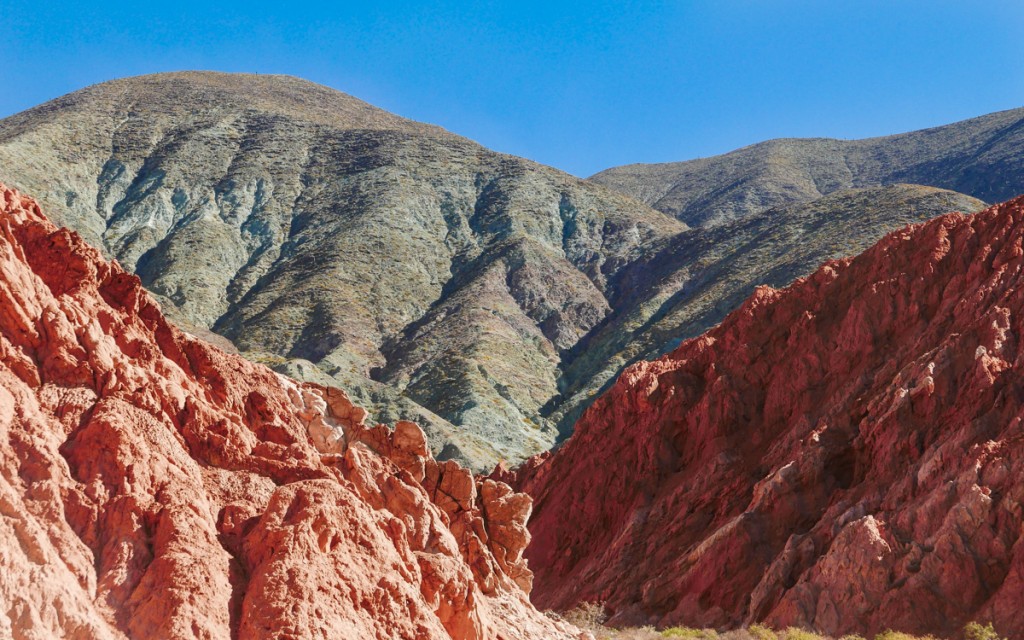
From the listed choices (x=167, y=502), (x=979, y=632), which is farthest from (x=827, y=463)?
→ (x=167, y=502)

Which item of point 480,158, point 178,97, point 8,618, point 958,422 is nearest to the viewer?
point 8,618

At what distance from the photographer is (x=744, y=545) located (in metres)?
38.8

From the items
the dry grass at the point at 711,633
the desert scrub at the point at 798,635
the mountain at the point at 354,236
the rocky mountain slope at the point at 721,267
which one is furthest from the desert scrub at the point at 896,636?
the rocky mountain slope at the point at 721,267

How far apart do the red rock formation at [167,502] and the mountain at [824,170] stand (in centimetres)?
12554

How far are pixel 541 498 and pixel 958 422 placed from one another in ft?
66.8

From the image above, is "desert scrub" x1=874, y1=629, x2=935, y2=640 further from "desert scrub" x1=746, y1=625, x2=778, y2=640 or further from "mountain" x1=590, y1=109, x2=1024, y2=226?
"mountain" x1=590, y1=109, x2=1024, y2=226

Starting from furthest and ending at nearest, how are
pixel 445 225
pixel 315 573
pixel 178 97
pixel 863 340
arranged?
1. pixel 178 97
2. pixel 445 225
3. pixel 863 340
4. pixel 315 573

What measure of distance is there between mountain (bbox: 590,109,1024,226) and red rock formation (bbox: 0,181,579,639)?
412ft

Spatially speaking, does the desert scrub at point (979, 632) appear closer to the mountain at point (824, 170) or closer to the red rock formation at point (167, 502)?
the red rock formation at point (167, 502)

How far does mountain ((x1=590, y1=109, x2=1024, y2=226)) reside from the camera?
146 m

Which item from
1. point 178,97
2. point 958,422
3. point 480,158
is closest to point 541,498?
point 958,422

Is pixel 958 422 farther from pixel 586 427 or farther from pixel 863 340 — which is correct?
pixel 586 427

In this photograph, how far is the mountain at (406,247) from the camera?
3285 inches

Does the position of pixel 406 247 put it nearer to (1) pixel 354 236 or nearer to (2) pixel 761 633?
(1) pixel 354 236
